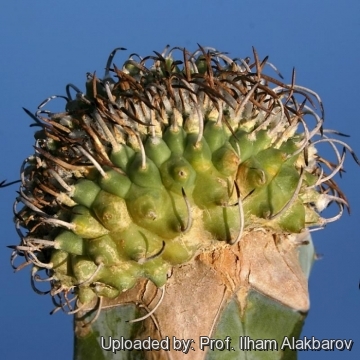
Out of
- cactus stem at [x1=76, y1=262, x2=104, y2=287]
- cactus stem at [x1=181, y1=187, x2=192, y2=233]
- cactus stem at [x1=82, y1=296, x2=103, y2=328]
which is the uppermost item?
cactus stem at [x1=181, y1=187, x2=192, y2=233]

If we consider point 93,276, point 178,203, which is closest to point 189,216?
point 178,203

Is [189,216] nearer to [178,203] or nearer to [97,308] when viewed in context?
[178,203]

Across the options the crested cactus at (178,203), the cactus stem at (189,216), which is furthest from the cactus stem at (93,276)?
the cactus stem at (189,216)

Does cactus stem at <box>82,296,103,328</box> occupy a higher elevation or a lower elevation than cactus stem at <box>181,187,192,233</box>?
lower

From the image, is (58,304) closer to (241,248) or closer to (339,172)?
(241,248)

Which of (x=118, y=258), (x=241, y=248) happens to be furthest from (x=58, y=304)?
(x=241, y=248)

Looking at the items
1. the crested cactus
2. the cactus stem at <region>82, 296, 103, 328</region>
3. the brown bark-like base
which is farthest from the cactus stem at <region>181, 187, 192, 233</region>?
the cactus stem at <region>82, 296, 103, 328</region>

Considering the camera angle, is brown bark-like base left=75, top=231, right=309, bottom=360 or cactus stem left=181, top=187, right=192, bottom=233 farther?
brown bark-like base left=75, top=231, right=309, bottom=360

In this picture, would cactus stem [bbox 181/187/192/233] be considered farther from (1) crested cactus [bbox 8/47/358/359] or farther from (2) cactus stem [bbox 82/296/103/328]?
(2) cactus stem [bbox 82/296/103/328]

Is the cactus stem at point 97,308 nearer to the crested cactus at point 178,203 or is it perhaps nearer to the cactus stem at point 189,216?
the crested cactus at point 178,203
